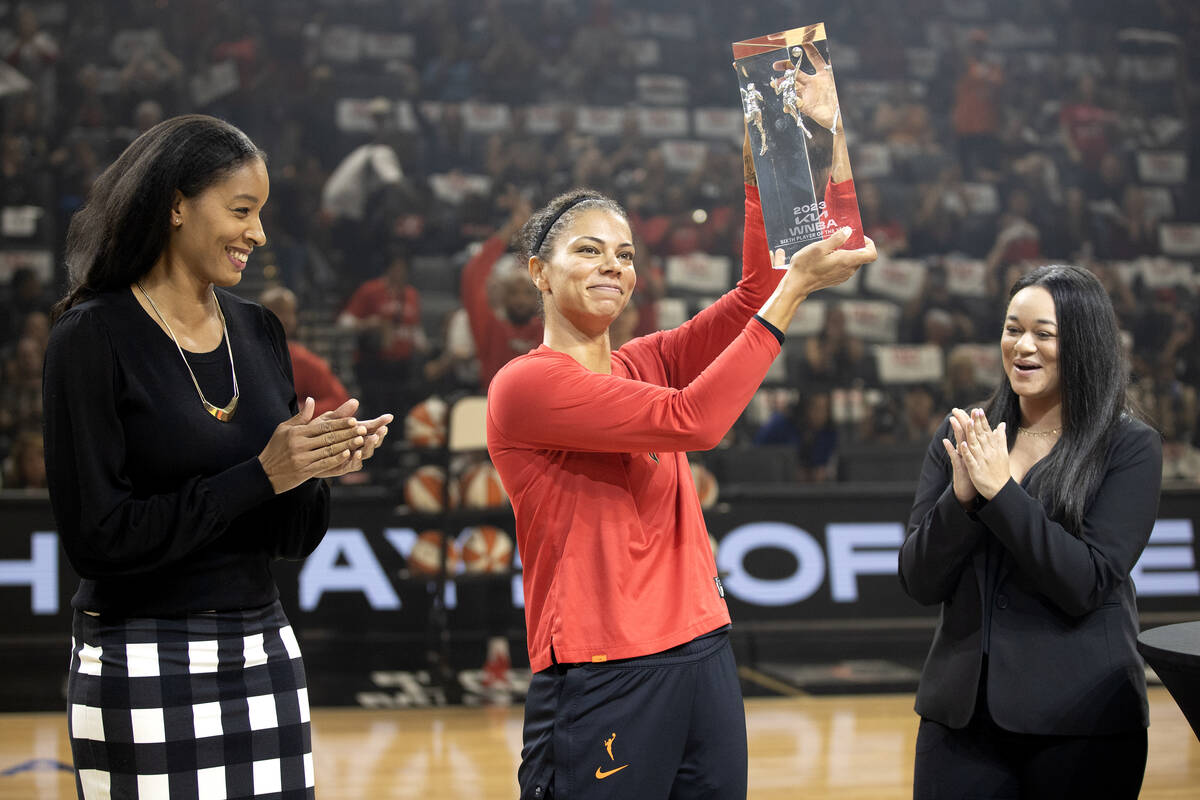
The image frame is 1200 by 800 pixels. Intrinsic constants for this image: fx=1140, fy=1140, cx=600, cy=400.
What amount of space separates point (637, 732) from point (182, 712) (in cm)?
68

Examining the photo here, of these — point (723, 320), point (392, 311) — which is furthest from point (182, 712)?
point (392, 311)

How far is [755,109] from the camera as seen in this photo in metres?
1.96

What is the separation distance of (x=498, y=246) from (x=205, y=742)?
17.1 feet

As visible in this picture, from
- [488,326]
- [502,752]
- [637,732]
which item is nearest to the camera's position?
[637,732]

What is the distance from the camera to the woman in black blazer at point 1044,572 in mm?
2008

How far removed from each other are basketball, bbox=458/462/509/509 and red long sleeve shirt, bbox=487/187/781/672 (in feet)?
12.0

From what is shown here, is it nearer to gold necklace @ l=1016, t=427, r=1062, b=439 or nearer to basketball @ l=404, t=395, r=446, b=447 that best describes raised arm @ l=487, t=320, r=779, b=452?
gold necklace @ l=1016, t=427, r=1062, b=439

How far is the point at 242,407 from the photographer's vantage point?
176cm

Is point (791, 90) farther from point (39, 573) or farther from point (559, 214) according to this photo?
point (39, 573)

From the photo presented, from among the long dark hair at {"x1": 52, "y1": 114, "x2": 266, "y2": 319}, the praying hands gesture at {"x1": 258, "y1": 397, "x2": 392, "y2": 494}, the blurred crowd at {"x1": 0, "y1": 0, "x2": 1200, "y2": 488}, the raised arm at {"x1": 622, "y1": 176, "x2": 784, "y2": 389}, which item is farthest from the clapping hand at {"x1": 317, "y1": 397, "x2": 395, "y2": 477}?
the blurred crowd at {"x1": 0, "y1": 0, "x2": 1200, "y2": 488}

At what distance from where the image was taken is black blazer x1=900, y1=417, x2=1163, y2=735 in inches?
78.9

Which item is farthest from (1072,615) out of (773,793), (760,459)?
(760,459)

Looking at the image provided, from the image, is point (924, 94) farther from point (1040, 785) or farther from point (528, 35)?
point (1040, 785)

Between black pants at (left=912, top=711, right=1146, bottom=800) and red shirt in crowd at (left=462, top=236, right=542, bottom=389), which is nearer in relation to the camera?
black pants at (left=912, top=711, right=1146, bottom=800)
